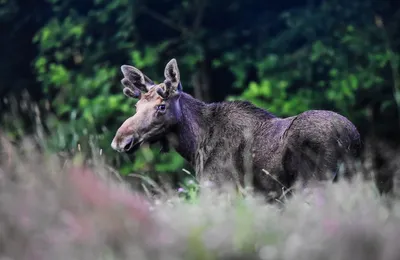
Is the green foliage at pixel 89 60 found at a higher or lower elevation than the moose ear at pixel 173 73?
lower

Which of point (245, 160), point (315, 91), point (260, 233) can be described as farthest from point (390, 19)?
point (260, 233)

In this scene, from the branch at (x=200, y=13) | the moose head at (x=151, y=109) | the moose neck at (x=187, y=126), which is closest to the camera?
the moose head at (x=151, y=109)

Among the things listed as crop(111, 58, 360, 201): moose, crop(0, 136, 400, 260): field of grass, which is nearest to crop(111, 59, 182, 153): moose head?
crop(111, 58, 360, 201): moose

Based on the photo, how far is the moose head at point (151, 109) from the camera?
8.45 m

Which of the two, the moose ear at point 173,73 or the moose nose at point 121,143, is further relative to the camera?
the moose ear at point 173,73

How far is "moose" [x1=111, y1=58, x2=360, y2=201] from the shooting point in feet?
24.8

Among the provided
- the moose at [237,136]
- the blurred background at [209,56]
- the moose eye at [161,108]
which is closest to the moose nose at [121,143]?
the moose at [237,136]

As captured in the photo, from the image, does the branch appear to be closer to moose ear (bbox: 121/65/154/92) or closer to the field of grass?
moose ear (bbox: 121/65/154/92)

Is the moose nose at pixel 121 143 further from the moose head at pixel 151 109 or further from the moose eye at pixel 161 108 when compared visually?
the moose eye at pixel 161 108

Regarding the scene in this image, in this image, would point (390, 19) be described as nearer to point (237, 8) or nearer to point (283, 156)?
point (237, 8)

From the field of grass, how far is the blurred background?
11.9 metres

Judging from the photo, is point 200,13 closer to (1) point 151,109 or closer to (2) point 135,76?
(2) point 135,76

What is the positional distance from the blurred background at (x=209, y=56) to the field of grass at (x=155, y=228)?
1188cm

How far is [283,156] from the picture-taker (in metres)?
7.84
